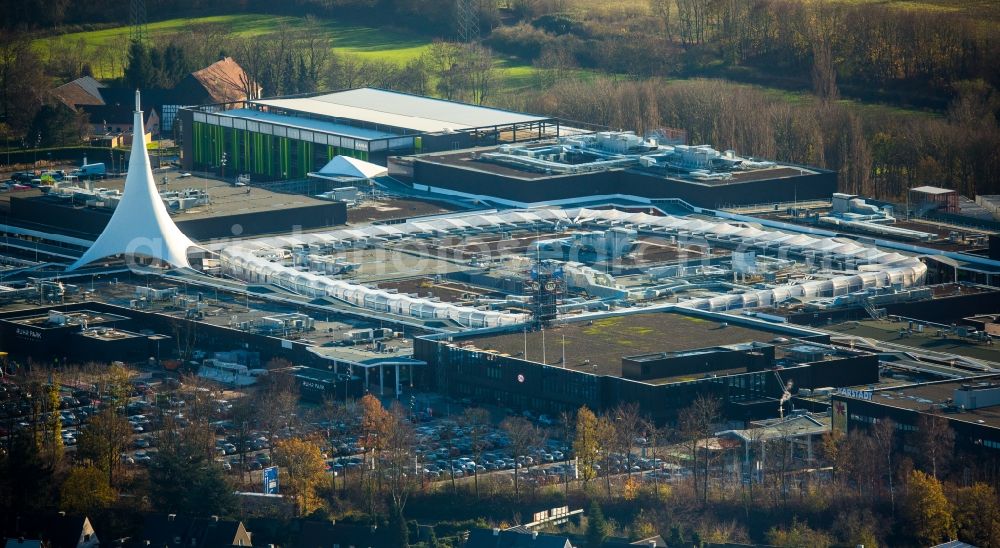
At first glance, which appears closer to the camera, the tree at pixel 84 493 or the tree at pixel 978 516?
the tree at pixel 978 516

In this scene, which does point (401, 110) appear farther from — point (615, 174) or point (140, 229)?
point (140, 229)

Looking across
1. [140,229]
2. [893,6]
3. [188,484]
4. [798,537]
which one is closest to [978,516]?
[798,537]

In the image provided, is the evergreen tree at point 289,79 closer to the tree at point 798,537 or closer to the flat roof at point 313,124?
the flat roof at point 313,124

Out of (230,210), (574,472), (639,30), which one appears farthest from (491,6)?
(574,472)

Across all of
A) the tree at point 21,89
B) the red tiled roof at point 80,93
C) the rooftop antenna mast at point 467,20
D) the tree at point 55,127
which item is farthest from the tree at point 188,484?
the rooftop antenna mast at point 467,20

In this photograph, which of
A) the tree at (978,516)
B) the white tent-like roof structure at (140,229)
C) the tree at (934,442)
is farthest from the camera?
the white tent-like roof structure at (140,229)

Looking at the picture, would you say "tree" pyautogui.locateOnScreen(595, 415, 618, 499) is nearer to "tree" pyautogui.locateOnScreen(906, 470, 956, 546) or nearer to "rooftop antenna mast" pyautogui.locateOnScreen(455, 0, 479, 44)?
"tree" pyautogui.locateOnScreen(906, 470, 956, 546)

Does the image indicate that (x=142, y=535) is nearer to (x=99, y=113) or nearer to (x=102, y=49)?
(x=99, y=113)

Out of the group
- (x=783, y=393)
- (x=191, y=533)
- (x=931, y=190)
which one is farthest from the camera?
(x=931, y=190)
